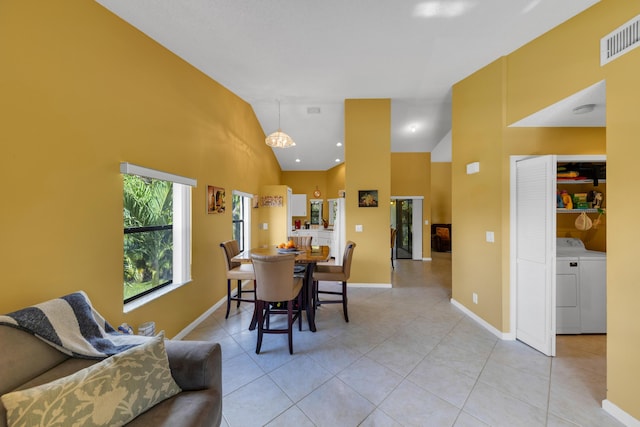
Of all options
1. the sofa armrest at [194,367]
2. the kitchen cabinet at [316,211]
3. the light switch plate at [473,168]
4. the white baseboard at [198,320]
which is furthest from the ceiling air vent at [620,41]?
the kitchen cabinet at [316,211]

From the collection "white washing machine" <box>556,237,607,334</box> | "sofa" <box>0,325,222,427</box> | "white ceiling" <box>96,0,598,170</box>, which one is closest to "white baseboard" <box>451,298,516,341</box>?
"white washing machine" <box>556,237,607,334</box>

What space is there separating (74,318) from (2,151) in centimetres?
100

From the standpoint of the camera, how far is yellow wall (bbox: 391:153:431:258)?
281 inches

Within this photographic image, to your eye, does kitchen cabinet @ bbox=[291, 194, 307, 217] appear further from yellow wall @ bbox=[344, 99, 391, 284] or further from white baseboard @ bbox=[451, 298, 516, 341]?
white baseboard @ bbox=[451, 298, 516, 341]

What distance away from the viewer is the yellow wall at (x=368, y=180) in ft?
14.3

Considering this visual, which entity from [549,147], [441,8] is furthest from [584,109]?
[441,8]

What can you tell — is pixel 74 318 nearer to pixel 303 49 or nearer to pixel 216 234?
pixel 216 234

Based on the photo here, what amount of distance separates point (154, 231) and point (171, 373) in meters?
1.76

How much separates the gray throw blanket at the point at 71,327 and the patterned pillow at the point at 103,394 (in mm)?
248

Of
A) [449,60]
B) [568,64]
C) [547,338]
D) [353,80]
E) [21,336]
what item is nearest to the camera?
[21,336]

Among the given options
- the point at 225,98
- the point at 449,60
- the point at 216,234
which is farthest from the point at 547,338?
the point at 225,98

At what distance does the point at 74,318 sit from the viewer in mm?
1339

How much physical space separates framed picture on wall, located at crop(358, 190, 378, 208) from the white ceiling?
169cm

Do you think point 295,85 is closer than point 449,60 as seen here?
No
